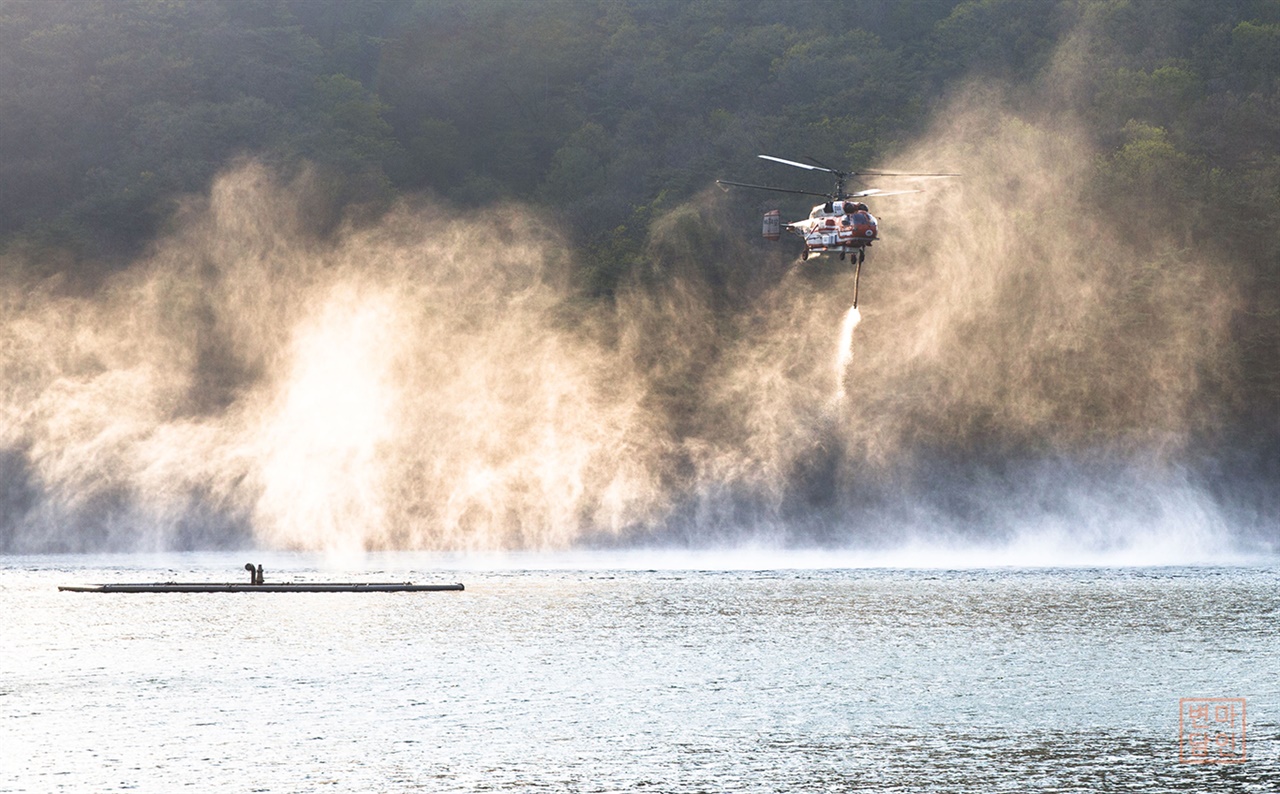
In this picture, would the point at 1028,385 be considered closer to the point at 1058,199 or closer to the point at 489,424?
the point at 1058,199

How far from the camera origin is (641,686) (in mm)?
62656

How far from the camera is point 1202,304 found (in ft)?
468

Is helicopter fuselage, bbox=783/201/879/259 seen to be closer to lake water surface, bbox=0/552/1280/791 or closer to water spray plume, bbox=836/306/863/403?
lake water surface, bbox=0/552/1280/791

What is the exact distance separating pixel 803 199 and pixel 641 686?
10024 cm

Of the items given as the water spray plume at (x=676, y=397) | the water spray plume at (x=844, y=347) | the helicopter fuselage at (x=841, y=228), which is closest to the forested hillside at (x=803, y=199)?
the water spray plume at (x=676, y=397)

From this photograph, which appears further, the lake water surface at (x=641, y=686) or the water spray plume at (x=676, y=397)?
the water spray plume at (x=676, y=397)

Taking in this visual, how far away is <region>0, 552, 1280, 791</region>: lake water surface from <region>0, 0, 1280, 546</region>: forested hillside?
127ft

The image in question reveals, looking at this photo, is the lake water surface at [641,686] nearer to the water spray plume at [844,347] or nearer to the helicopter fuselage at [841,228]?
the helicopter fuselage at [841,228]

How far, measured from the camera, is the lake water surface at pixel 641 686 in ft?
151

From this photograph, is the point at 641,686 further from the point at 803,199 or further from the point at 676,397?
the point at 803,199

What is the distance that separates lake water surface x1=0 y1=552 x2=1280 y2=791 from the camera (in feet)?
151

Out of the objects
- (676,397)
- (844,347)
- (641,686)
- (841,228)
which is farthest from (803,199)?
(641,686)

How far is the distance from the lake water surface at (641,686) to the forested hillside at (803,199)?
38.7 m

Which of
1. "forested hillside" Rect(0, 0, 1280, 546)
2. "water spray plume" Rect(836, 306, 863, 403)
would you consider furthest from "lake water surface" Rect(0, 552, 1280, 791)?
"water spray plume" Rect(836, 306, 863, 403)
